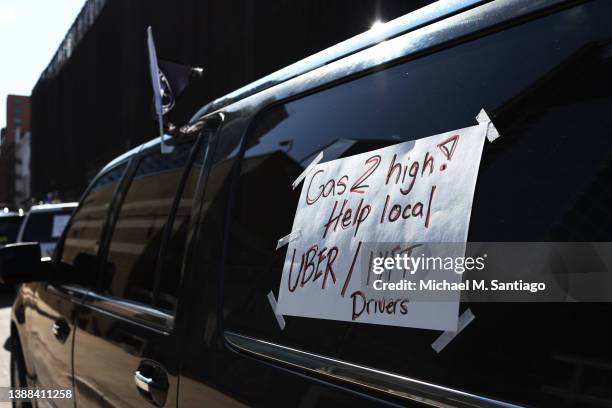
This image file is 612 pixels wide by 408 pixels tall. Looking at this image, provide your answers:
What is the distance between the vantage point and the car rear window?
9758 mm

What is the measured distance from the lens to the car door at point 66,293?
2.68 meters

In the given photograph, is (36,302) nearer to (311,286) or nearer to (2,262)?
(2,262)

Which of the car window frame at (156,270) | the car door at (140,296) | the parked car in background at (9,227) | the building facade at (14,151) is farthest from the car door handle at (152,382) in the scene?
the building facade at (14,151)

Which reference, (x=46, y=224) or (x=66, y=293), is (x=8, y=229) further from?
(x=66, y=293)

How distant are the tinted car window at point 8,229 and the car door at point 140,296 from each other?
11846 millimetres

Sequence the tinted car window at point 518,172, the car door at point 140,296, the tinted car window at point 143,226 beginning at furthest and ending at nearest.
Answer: the tinted car window at point 143,226 < the car door at point 140,296 < the tinted car window at point 518,172

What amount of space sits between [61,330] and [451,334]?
2.26 m

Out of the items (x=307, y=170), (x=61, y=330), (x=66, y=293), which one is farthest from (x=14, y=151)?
(x=307, y=170)

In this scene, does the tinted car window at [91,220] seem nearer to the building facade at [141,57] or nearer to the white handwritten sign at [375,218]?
the white handwritten sign at [375,218]

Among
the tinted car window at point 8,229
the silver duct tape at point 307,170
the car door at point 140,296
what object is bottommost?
the tinted car window at point 8,229

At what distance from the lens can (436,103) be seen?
1.15 meters

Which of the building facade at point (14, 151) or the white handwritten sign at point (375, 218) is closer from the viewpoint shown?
the white handwritten sign at point (375, 218)

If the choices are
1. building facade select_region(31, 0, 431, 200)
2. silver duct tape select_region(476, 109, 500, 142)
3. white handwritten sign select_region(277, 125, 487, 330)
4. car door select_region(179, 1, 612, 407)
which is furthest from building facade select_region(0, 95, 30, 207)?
silver duct tape select_region(476, 109, 500, 142)

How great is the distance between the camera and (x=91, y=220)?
119 inches
